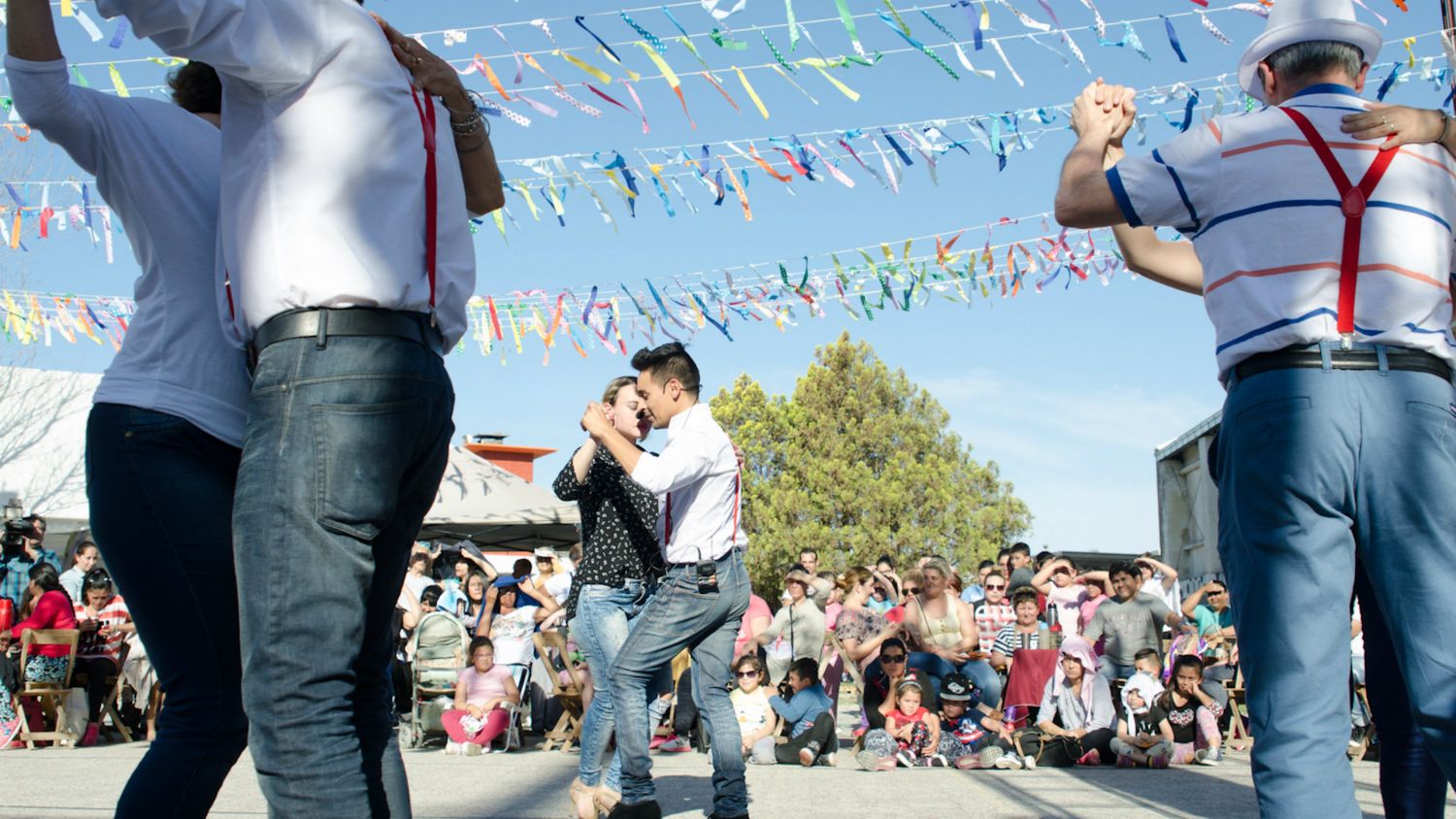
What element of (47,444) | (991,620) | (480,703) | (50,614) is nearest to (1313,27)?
(480,703)

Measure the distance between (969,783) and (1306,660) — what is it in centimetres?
511

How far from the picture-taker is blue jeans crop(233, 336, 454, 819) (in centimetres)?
189

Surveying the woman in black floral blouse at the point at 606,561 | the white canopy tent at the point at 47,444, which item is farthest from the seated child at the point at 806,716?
the white canopy tent at the point at 47,444

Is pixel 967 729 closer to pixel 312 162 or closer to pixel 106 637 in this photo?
pixel 106 637

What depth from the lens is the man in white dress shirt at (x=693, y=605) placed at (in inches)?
185

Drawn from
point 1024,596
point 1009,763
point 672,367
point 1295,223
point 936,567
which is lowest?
point 1009,763

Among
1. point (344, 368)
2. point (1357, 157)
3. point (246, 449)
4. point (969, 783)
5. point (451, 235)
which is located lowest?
point (969, 783)

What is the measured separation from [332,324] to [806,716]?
27.6 ft

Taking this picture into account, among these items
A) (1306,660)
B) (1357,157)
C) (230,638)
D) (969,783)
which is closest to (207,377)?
(230,638)

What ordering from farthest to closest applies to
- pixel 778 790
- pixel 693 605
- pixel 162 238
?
pixel 778 790 → pixel 693 605 → pixel 162 238

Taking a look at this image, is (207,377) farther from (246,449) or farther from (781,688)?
(781,688)

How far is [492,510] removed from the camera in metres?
16.3

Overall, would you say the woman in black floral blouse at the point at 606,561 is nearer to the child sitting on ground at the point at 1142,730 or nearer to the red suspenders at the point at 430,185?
the red suspenders at the point at 430,185

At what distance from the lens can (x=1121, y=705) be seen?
10.2 m
